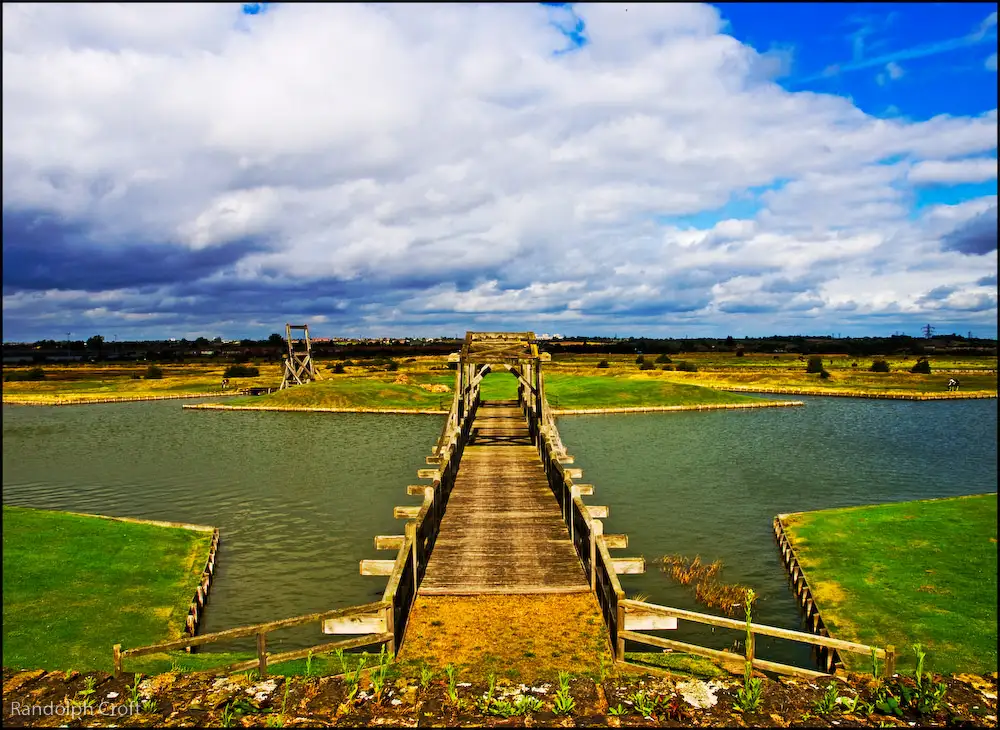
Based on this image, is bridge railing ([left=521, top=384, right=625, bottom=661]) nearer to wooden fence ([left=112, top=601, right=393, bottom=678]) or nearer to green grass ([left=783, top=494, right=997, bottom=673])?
wooden fence ([left=112, top=601, right=393, bottom=678])

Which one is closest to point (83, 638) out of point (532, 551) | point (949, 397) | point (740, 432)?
point (532, 551)

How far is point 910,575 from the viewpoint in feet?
53.6

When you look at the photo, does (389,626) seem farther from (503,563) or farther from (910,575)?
(910,575)

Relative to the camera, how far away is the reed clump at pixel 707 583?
1645cm

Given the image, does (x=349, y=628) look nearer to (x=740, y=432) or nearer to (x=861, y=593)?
(x=861, y=593)

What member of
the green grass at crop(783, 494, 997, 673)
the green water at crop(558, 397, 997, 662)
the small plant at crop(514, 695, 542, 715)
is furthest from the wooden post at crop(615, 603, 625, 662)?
the green grass at crop(783, 494, 997, 673)

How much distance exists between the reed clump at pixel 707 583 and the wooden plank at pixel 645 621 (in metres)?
6.89

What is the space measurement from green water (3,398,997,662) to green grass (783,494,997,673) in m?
1.45

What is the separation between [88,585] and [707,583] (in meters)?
17.9

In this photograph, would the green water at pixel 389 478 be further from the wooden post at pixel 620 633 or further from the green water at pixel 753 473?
the wooden post at pixel 620 633

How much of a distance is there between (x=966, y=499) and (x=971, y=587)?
8.66 m

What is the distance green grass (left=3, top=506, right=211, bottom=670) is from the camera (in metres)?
12.9

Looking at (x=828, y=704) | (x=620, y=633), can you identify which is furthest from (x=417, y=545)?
(x=828, y=704)

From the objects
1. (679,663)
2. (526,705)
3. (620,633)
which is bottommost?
(679,663)
